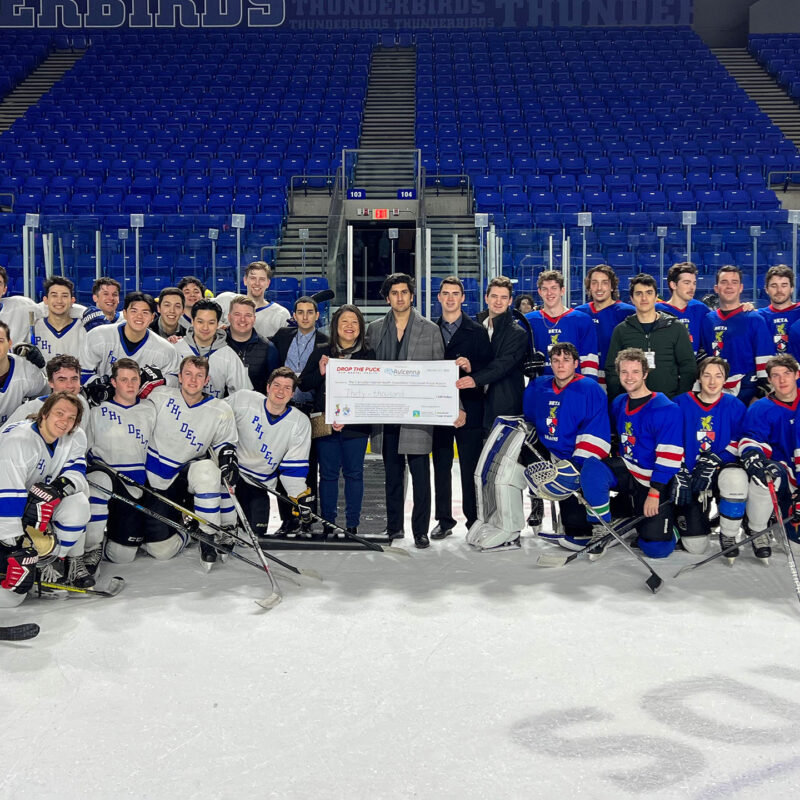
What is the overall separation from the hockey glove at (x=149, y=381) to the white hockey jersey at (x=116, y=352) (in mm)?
129

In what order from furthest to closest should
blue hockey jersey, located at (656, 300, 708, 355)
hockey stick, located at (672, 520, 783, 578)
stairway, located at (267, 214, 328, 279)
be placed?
stairway, located at (267, 214, 328, 279), blue hockey jersey, located at (656, 300, 708, 355), hockey stick, located at (672, 520, 783, 578)

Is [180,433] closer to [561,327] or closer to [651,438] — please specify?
[561,327]

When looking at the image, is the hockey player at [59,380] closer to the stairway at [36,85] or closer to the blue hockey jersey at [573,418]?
the blue hockey jersey at [573,418]

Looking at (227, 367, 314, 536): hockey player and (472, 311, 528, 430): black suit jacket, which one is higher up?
(472, 311, 528, 430): black suit jacket

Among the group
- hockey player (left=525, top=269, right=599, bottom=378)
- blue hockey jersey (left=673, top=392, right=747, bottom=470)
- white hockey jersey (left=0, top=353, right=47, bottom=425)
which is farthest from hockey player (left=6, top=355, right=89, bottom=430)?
blue hockey jersey (left=673, top=392, right=747, bottom=470)

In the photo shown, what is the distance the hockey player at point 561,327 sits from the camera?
5223mm

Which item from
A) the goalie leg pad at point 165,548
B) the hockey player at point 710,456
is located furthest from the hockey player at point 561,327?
the goalie leg pad at point 165,548

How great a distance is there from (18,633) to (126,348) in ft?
6.39

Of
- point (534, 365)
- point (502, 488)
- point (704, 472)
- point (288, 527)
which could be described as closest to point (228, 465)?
point (288, 527)

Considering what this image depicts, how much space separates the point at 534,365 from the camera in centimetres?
511

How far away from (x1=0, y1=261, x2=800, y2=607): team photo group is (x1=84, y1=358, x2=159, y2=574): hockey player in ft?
0.03

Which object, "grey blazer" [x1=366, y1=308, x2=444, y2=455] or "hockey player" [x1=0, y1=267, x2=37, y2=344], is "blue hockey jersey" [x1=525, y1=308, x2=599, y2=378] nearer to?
"grey blazer" [x1=366, y1=308, x2=444, y2=455]

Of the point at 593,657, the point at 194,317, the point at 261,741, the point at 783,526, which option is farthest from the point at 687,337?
the point at 261,741

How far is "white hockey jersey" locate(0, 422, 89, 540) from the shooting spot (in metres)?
3.82
